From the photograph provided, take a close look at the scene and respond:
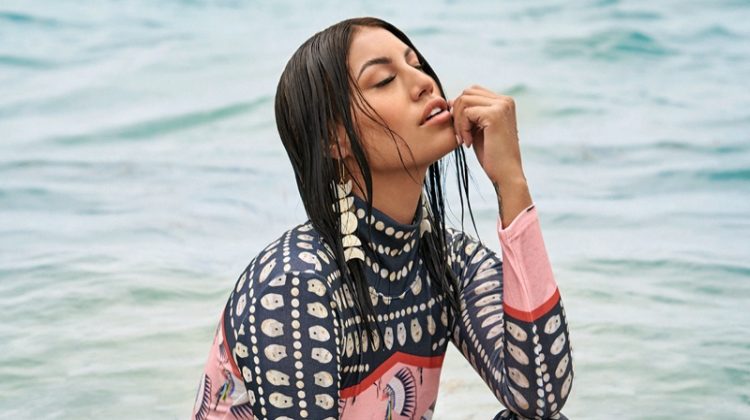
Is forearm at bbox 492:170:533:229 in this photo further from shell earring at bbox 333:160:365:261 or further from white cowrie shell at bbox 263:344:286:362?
white cowrie shell at bbox 263:344:286:362

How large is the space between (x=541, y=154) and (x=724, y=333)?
2.73m

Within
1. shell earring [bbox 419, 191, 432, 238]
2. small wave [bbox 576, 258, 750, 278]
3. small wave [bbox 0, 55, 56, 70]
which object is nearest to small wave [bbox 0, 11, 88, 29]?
small wave [bbox 0, 55, 56, 70]

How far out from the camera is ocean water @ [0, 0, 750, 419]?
388 cm

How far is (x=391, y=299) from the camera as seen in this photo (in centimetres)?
232

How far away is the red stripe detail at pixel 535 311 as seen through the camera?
2.20 m

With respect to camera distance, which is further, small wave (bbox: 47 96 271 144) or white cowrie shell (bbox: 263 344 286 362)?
small wave (bbox: 47 96 271 144)

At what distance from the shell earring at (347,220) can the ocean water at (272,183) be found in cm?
134

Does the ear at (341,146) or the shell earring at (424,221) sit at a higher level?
the ear at (341,146)

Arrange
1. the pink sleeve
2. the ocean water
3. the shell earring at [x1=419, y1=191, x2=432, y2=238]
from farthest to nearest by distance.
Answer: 1. the ocean water
2. the shell earring at [x1=419, y1=191, x2=432, y2=238]
3. the pink sleeve

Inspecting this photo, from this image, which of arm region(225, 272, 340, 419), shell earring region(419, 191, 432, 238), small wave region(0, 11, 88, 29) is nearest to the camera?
arm region(225, 272, 340, 419)

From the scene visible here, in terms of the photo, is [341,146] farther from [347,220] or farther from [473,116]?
[473,116]

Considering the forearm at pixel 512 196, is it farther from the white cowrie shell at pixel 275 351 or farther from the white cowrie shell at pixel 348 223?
the white cowrie shell at pixel 275 351

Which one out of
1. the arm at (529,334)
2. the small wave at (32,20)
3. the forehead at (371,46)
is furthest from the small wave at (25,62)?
the arm at (529,334)

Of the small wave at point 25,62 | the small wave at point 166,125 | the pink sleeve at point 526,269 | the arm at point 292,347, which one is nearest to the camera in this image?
the arm at point 292,347
